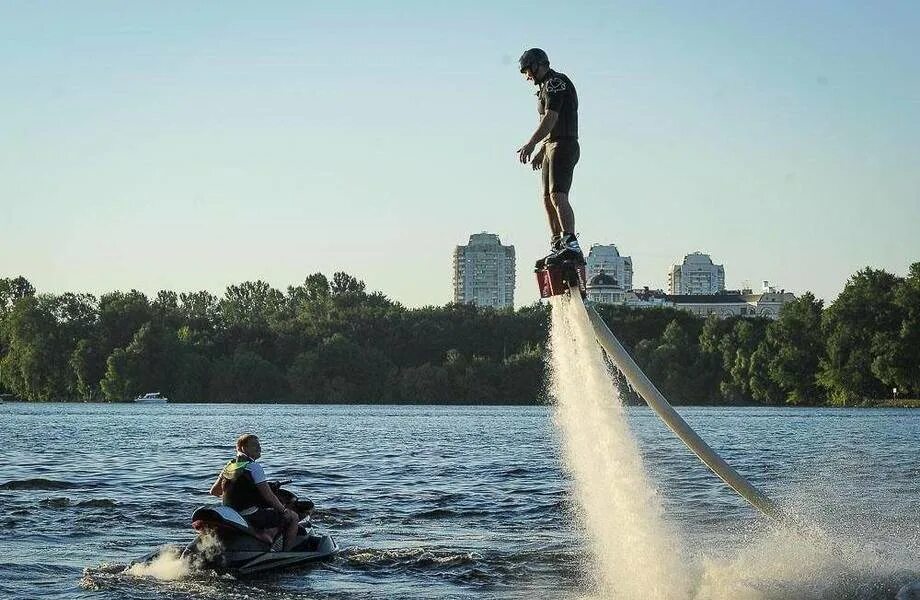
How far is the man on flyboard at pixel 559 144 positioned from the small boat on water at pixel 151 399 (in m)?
129

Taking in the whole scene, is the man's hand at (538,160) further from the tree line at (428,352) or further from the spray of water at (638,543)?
the tree line at (428,352)

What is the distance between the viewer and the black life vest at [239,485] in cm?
2208

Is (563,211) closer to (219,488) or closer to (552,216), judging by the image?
(552,216)

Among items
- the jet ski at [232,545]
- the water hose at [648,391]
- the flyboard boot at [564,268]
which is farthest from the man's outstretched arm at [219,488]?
the water hose at [648,391]

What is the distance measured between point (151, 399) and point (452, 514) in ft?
369

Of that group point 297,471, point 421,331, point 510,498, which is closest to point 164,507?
point 510,498

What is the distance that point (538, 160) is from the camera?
583 inches

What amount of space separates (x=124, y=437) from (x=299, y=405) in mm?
71852

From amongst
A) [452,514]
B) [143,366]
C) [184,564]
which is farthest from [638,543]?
[143,366]

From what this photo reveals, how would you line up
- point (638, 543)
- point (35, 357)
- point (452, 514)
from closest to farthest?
point (638, 543)
point (452, 514)
point (35, 357)

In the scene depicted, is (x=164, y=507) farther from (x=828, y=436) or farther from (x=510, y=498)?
(x=828, y=436)

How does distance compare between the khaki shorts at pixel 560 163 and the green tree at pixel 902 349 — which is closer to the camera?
the khaki shorts at pixel 560 163

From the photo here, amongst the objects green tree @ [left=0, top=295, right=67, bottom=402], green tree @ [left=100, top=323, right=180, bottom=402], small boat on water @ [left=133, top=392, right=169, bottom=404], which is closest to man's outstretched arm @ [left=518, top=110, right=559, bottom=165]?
small boat on water @ [left=133, top=392, right=169, bottom=404]

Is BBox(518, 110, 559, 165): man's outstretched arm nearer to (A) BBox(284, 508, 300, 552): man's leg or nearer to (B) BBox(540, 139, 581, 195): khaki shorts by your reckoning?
(B) BBox(540, 139, 581, 195): khaki shorts
